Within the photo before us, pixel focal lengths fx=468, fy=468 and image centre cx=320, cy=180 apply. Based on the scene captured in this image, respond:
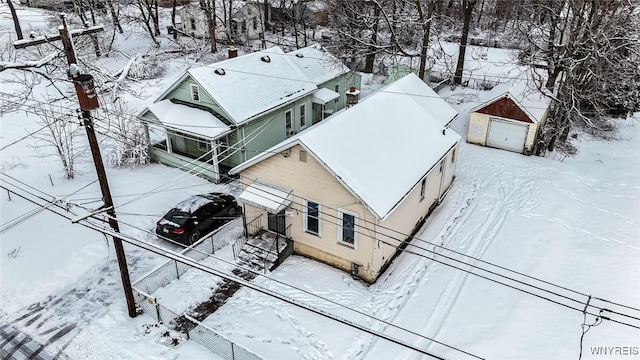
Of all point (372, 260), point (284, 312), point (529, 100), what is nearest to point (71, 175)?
point (284, 312)

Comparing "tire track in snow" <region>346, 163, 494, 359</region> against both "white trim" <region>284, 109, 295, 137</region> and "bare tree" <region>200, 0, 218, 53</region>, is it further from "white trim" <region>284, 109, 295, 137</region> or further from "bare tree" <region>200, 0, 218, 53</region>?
"bare tree" <region>200, 0, 218, 53</region>

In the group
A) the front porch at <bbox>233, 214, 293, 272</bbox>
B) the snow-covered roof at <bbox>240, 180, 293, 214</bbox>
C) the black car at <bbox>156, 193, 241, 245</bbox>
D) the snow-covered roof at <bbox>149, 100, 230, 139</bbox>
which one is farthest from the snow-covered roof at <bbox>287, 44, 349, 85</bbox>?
the front porch at <bbox>233, 214, 293, 272</bbox>

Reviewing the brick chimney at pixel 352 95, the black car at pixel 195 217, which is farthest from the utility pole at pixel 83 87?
the brick chimney at pixel 352 95

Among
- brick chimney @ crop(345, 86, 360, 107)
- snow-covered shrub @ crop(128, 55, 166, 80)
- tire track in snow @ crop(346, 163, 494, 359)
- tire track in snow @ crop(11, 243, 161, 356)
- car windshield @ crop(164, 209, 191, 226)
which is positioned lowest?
tire track in snow @ crop(346, 163, 494, 359)

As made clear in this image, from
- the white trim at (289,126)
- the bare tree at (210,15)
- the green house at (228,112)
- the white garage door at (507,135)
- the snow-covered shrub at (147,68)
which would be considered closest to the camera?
the green house at (228,112)

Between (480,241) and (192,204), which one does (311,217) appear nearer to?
(192,204)

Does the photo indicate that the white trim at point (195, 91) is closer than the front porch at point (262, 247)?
No

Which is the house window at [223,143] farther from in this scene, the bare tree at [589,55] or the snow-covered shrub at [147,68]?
the bare tree at [589,55]
